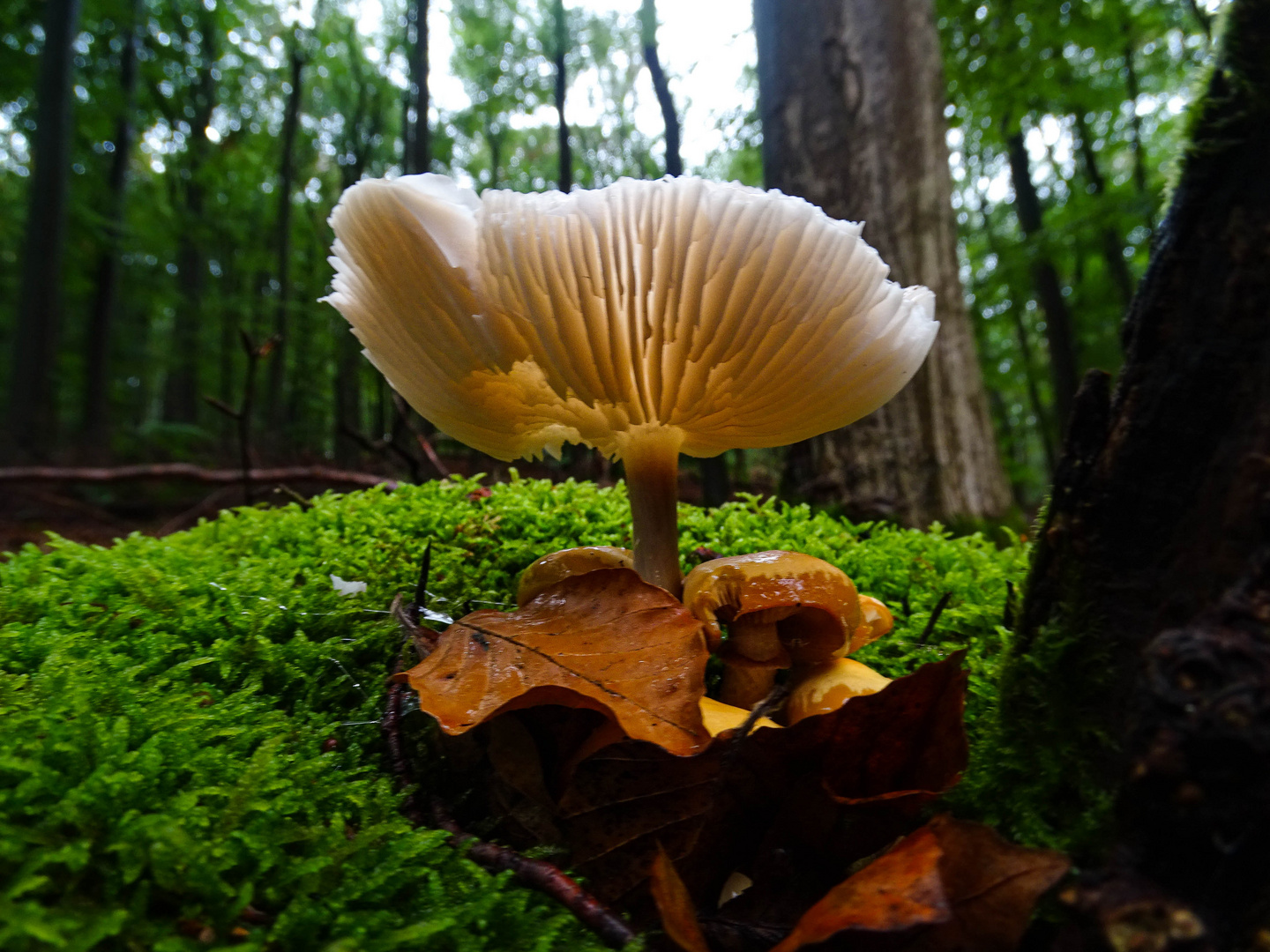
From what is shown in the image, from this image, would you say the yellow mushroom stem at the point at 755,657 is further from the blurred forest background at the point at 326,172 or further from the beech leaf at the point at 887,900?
the blurred forest background at the point at 326,172

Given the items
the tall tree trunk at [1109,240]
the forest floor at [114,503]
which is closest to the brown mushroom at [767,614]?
the forest floor at [114,503]

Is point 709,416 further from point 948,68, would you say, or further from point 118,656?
point 948,68

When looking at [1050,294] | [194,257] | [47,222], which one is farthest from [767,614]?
[194,257]

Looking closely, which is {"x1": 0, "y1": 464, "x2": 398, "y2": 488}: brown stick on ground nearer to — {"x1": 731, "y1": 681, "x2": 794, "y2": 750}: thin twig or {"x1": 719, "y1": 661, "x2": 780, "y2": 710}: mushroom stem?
{"x1": 719, "y1": 661, "x2": 780, "y2": 710}: mushroom stem

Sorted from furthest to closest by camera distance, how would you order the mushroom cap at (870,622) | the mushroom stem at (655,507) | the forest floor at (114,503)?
the forest floor at (114,503) < the mushroom stem at (655,507) < the mushroom cap at (870,622)

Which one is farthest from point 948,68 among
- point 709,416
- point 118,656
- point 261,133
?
point 261,133

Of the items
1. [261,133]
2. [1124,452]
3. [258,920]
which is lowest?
[258,920]

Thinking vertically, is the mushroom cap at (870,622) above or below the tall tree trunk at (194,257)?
below
